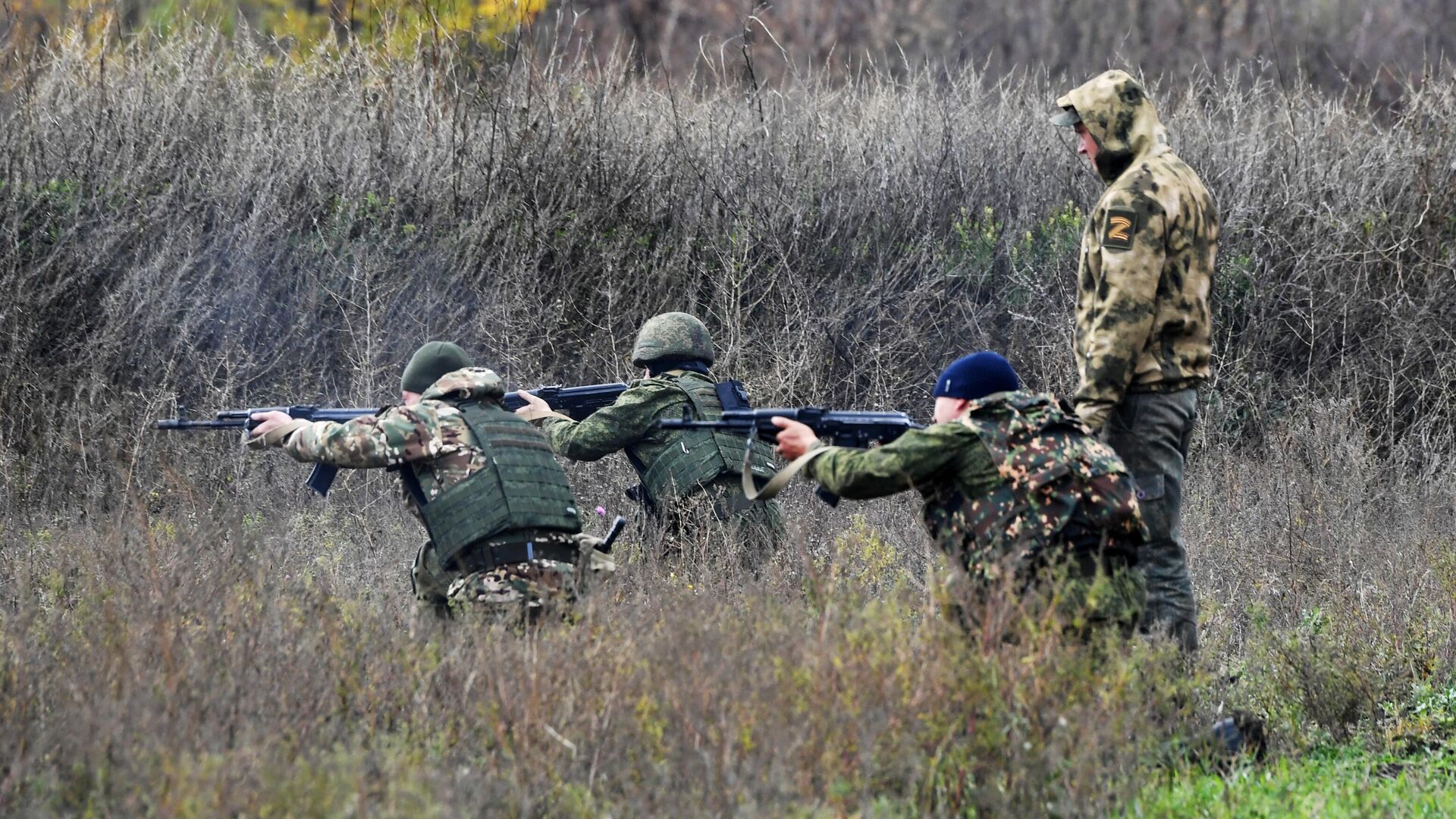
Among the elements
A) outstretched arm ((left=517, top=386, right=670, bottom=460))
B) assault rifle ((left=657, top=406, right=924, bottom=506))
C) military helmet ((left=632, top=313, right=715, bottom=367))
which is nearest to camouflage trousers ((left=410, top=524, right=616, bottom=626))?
assault rifle ((left=657, top=406, right=924, bottom=506))

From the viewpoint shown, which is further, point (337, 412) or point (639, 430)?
point (639, 430)

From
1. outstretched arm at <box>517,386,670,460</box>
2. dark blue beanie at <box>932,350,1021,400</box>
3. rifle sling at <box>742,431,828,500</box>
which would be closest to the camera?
dark blue beanie at <box>932,350,1021,400</box>

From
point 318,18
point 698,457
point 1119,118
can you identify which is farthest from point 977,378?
point 318,18

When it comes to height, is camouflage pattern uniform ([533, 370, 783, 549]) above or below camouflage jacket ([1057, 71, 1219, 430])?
below

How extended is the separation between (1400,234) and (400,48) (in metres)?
7.26

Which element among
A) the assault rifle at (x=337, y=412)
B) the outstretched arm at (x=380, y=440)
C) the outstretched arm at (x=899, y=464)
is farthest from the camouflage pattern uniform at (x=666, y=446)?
the outstretched arm at (x=899, y=464)

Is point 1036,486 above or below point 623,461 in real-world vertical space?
above

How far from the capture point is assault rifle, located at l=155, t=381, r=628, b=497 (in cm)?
536

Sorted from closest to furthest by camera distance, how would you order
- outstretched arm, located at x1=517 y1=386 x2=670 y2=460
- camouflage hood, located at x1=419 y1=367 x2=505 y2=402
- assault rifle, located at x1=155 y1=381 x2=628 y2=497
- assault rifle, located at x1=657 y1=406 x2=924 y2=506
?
assault rifle, located at x1=657 y1=406 x2=924 y2=506 < camouflage hood, located at x1=419 y1=367 x2=505 y2=402 < assault rifle, located at x1=155 y1=381 x2=628 y2=497 < outstretched arm, located at x1=517 y1=386 x2=670 y2=460

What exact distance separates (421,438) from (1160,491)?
94.4 inches

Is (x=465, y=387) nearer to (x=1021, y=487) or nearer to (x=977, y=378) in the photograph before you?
(x=977, y=378)

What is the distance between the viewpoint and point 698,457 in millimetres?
6184

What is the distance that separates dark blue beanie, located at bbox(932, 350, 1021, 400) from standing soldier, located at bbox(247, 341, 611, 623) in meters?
1.43

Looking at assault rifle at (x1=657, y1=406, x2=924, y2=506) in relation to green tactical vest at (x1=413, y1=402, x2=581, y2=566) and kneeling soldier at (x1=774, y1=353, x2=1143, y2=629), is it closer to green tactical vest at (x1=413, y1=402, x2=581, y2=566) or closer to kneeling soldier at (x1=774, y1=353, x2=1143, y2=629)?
kneeling soldier at (x1=774, y1=353, x2=1143, y2=629)
